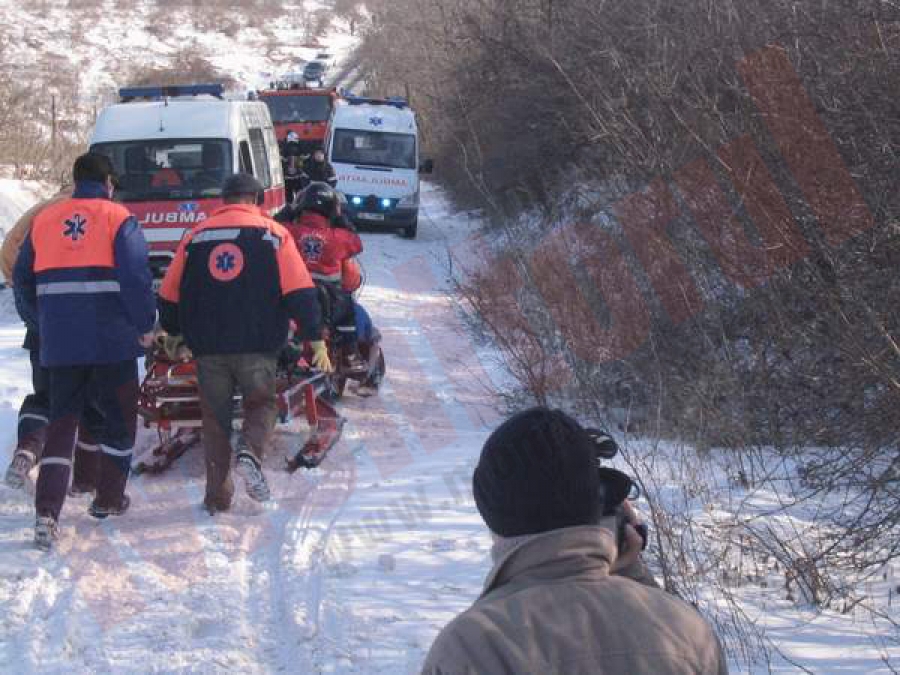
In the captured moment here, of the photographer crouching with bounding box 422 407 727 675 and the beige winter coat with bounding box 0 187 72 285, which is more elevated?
the photographer crouching with bounding box 422 407 727 675

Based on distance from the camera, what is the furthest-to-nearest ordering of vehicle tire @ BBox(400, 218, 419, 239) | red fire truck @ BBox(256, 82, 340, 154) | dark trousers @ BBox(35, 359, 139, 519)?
red fire truck @ BBox(256, 82, 340, 154) → vehicle tire @ BBox(400, 218, 419, 239) → dark trousers @ BBox(35, 359, 139, 519)

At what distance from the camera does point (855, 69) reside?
580 cm

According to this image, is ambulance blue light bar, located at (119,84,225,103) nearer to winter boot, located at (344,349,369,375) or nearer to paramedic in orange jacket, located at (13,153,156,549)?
winter boot, located at (344,349,369,375)

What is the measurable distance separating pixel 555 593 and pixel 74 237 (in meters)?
4.55

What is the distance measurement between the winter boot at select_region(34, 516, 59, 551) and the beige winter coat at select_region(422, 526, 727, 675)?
4.26m

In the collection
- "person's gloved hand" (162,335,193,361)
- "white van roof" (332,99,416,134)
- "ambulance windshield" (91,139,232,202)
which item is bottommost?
"white van roof" (332,99,416,134)

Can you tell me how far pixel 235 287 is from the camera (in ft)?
20.5

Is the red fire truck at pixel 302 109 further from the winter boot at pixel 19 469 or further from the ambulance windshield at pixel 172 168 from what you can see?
the winter boot at pixel 19 469

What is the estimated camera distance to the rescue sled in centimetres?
699

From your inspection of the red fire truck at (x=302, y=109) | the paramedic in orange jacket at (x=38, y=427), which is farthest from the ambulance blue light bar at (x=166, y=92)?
the red fire truck at (x=302, y=109)

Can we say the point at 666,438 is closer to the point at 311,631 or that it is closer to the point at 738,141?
the point at 738,141

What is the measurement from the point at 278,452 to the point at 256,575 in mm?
2275

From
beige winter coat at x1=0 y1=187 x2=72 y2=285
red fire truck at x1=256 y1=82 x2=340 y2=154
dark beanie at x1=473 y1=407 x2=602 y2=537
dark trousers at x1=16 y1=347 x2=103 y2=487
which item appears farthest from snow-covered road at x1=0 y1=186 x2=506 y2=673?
red fire truck at x1=256 y1=82 x2=340 y2=154

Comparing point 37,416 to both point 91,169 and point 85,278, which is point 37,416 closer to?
point 85,278
